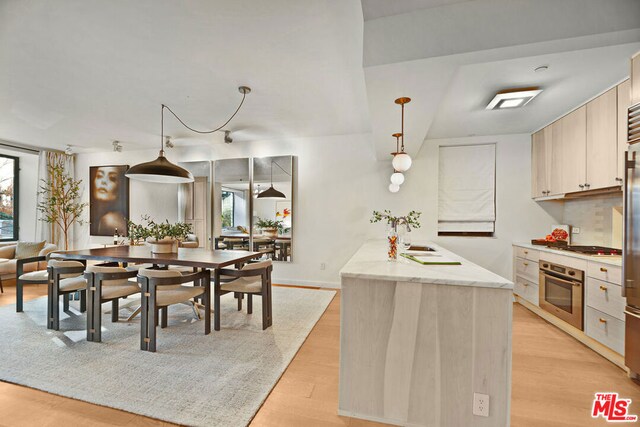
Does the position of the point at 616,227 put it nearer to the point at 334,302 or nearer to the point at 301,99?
the point at 334,302

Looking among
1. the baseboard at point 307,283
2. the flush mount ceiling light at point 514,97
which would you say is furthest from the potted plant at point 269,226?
the flush mount ceiling light at point 514,97

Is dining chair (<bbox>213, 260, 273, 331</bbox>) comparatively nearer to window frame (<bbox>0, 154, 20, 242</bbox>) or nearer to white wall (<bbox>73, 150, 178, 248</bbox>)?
white wall (<bbox>73, 150, 178, 248</bbox>)

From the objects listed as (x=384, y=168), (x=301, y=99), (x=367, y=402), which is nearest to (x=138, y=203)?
(x=301, y=99)

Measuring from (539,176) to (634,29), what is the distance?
2.73 metres

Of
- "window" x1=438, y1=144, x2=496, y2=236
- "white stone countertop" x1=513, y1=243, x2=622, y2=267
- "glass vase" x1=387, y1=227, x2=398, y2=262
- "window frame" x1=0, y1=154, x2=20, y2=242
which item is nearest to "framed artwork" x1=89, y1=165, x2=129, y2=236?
"window frame" x1=0, y1=154, x2=20, y2=242

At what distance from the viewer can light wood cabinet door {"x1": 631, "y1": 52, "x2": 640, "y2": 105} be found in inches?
78.4

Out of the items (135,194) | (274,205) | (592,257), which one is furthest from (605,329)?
(135,194)

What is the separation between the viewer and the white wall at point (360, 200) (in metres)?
4.16

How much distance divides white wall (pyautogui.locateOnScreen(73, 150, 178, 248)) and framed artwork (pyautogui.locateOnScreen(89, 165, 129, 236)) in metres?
0.11

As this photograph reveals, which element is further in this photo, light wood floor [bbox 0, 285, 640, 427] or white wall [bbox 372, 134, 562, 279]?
white wall [bbox 372, 134, 562, 279]

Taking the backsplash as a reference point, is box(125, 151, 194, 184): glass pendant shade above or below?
above

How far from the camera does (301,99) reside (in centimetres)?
335

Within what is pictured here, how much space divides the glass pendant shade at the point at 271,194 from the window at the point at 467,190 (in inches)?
106

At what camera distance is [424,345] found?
1587 mm
